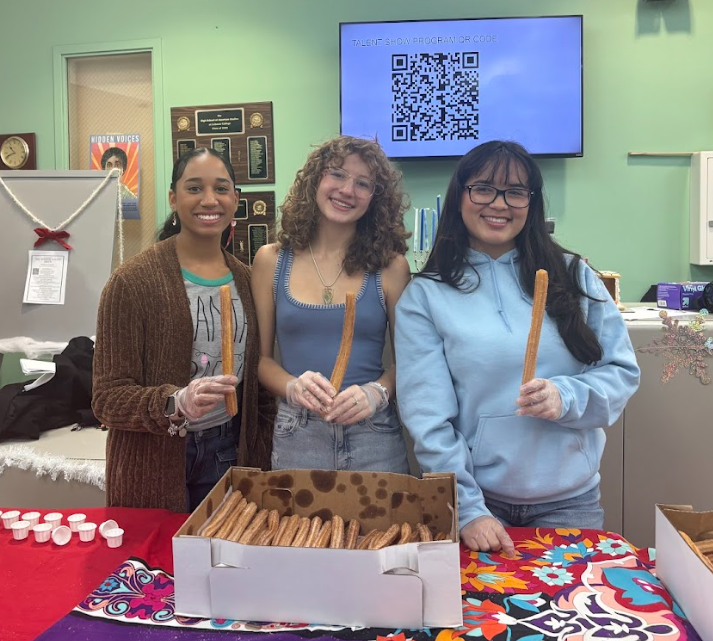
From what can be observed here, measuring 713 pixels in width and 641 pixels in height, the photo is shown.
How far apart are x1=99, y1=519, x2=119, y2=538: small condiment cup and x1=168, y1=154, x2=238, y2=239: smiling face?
67 cm

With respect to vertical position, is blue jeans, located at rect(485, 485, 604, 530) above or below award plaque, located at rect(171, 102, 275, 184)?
below

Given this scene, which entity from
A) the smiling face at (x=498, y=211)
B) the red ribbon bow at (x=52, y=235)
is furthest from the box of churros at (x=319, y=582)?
the red ribbon bow at (x=52, y=235)

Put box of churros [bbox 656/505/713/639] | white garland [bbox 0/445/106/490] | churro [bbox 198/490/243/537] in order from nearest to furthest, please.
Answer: box of churros [bbox 656/505/713/639], churro [bbox 198/490/243/537], white garland [bbox 0/445/106/490]

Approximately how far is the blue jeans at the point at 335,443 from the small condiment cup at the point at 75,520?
43 cm

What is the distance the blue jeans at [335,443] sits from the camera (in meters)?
1.34

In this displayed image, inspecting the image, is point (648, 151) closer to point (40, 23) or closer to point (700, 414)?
point (700, 414)

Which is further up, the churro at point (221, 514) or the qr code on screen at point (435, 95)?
the qr code on screen at point (435, 95)

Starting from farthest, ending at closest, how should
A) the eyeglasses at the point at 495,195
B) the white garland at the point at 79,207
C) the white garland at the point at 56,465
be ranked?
the white garland at the point at 79,207, the white garland at the point at 56,465, the eyeglasses at the point at 495,195

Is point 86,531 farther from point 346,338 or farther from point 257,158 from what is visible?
point 257,158

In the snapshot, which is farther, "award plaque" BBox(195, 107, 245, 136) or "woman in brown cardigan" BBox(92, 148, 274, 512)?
"award plaque" BBox(195, 107, 245, 136)

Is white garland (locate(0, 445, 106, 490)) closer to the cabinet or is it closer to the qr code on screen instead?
the cabinet

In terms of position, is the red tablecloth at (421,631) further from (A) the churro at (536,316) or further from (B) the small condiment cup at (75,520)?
(A) the churro at (536,316)

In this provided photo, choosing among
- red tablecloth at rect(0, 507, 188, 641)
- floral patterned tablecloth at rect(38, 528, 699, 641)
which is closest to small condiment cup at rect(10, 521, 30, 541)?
red tablecloth at rect(0, 507, 188, 641)

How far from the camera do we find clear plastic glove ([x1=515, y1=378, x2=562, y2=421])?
1.00 metres
